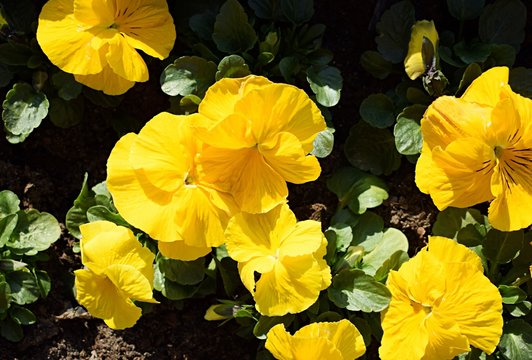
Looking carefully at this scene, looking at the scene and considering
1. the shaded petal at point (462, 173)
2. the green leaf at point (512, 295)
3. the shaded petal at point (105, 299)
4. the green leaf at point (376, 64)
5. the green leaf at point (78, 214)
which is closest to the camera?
the shaded petal at point (462, 173)

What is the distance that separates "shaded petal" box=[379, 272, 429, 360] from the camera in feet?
6.73

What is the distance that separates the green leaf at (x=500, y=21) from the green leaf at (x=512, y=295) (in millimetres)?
668

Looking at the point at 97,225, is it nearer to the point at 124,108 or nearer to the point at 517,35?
A: the point at 124,108

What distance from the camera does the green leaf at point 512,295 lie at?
2246mm

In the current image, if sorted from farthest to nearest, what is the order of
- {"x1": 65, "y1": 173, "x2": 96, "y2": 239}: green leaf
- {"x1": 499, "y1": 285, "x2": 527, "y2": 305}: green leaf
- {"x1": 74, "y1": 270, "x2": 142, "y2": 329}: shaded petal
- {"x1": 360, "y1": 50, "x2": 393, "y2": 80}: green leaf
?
{"x1": 360, "y1": 50, "x2": 393, "y2": 80}: green leaf
{"x1": 65, "y1": 173, "x2": 96, "y2": 239}: green leaf
{"x1": 499, "y1": 285, "x2": 527, "y2": 305}: green leaf
{"x1": 74, "y1": 270, "x2": 142, "y2": 329}: shaded petal

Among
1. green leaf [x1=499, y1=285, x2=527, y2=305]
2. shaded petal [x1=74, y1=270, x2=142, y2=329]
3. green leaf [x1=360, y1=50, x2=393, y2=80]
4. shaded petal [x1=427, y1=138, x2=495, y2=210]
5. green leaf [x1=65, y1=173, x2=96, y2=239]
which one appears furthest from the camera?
green leaf [x1=360, y1=50, x2=393, y2=80]

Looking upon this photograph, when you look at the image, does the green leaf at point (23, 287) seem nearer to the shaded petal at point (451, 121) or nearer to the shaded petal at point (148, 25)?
the shaded petal at point (148, 25)

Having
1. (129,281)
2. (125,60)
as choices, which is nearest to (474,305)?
(129,281)

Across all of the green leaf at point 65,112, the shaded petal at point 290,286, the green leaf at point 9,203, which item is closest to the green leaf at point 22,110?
the green leaf at point 65,112

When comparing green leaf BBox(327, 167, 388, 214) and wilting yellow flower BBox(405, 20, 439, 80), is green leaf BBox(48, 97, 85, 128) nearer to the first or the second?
green leaf BBox(327, 167, 388, 214)

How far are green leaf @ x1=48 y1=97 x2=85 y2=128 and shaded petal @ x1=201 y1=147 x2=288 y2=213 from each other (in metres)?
0.55

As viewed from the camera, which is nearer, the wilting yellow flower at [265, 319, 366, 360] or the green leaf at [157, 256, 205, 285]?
the wilting yellow flower at [265, 319, 366, 360]

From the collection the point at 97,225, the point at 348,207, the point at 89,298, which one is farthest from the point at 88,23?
the point at 348,207

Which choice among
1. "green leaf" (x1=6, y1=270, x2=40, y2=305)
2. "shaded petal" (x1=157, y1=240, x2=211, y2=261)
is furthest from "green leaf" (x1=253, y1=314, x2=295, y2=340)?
"green leaf" (x1=6, y1=270, x2=40, y2=305)
